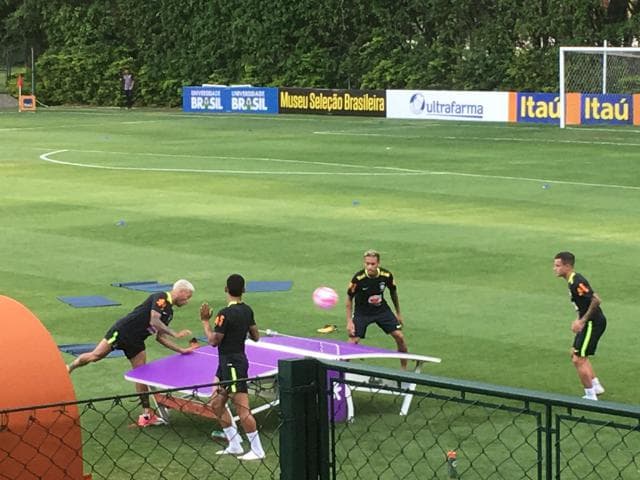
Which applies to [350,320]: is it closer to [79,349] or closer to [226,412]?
[79,349]

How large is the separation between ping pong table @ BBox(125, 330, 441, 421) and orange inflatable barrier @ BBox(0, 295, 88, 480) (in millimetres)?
3763

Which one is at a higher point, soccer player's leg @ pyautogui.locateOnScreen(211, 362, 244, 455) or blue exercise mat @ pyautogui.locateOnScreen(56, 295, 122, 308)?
soccer player's leg @ pyautogui.locateOnScreen(211, 362, 244, 455)

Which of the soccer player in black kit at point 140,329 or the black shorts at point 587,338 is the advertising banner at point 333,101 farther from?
the soccer player in black kit at point 140,329

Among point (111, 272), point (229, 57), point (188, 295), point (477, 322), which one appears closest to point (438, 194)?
point (111, 272)

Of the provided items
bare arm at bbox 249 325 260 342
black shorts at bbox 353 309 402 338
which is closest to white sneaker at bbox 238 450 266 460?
bare arm at bbox 249 325 260 342

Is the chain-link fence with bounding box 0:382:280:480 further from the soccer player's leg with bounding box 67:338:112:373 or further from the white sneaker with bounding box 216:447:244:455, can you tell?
the soccer player's leg with bounding box 67:338:112:373

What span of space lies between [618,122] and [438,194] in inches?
826

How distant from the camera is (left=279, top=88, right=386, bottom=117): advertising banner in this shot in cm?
6109

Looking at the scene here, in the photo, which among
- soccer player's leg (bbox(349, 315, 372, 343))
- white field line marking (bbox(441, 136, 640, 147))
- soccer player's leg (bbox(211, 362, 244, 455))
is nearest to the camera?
soccer player's leg (bbox(211, 362, 244, 455))

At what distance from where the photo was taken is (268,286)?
69.6 feet

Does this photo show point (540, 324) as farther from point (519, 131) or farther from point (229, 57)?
point (229, 57)

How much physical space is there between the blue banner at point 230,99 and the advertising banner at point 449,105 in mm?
7247

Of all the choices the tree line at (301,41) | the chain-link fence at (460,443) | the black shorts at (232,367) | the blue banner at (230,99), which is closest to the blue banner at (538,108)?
the tree line at (301,41)

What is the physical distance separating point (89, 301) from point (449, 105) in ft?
128
